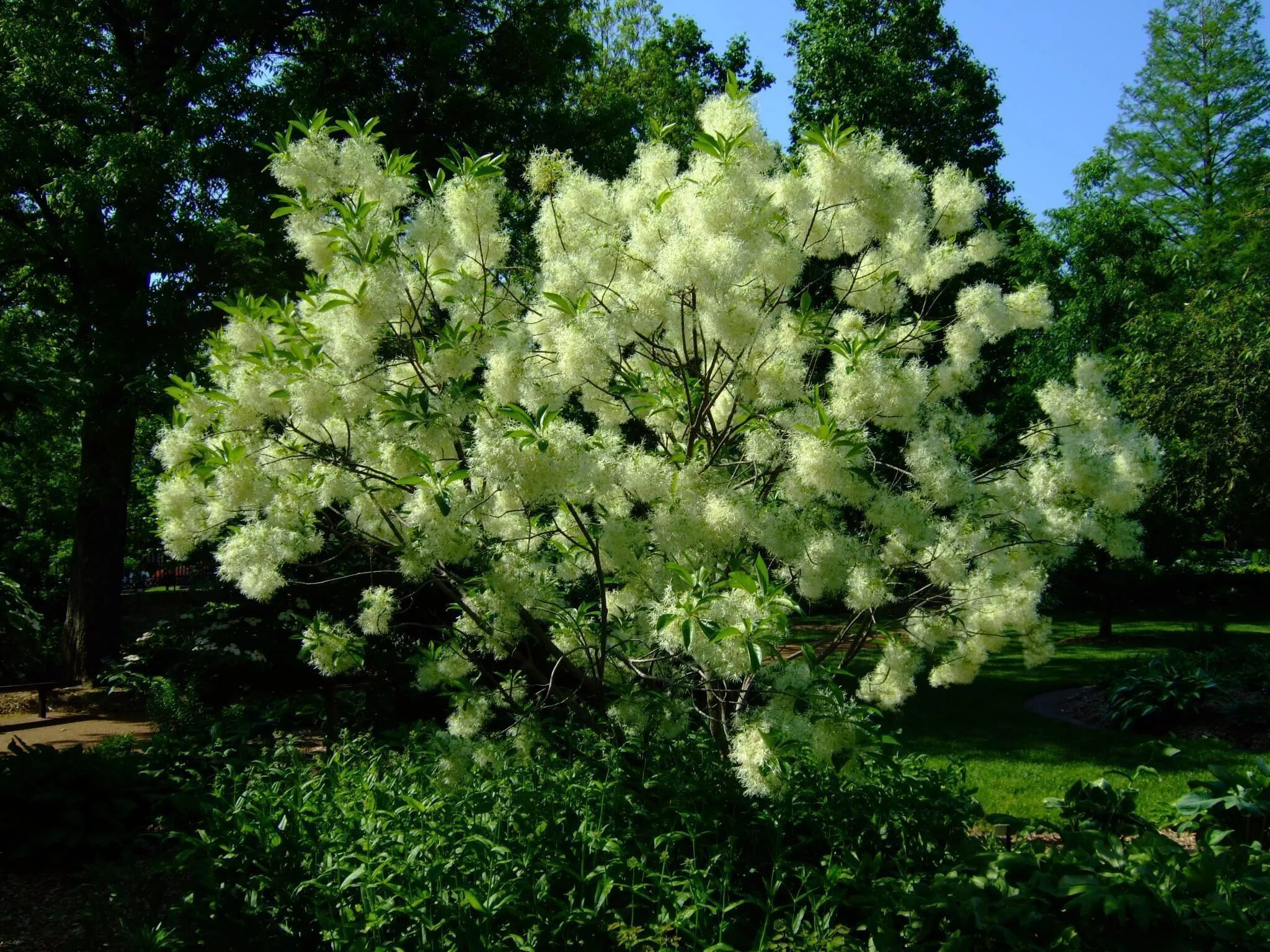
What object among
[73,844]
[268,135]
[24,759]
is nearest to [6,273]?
[268,135]

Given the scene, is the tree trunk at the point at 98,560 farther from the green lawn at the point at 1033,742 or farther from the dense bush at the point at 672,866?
the green lawn at the point at 1033,742

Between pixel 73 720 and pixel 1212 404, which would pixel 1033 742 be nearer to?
pixel 1212 404

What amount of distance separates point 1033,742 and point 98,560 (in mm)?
10741

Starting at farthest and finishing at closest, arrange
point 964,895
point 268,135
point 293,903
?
point 268,135 → point 293,903 → point 964,895

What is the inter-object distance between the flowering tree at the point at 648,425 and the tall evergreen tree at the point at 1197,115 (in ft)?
75.8

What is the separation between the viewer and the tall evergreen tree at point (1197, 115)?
23.8 metres

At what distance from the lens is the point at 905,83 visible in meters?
15.6

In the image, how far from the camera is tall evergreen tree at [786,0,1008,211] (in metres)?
15.3

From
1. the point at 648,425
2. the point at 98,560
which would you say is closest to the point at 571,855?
the point at 648,425

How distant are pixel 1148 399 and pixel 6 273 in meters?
14.4

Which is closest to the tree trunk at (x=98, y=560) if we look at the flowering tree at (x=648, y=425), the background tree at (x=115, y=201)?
the background tree at (x=115, y=201)

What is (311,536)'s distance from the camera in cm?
371

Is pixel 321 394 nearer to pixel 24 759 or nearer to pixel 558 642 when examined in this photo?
pixel 558 642

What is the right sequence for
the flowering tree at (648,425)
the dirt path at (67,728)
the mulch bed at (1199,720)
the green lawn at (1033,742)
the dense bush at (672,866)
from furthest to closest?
the dirt path at (67,728) < the mulch bed at (1199,720) < the green lawn at (1033,742) < the flowering tree at (648,425) < the dense bush at (672,866)
